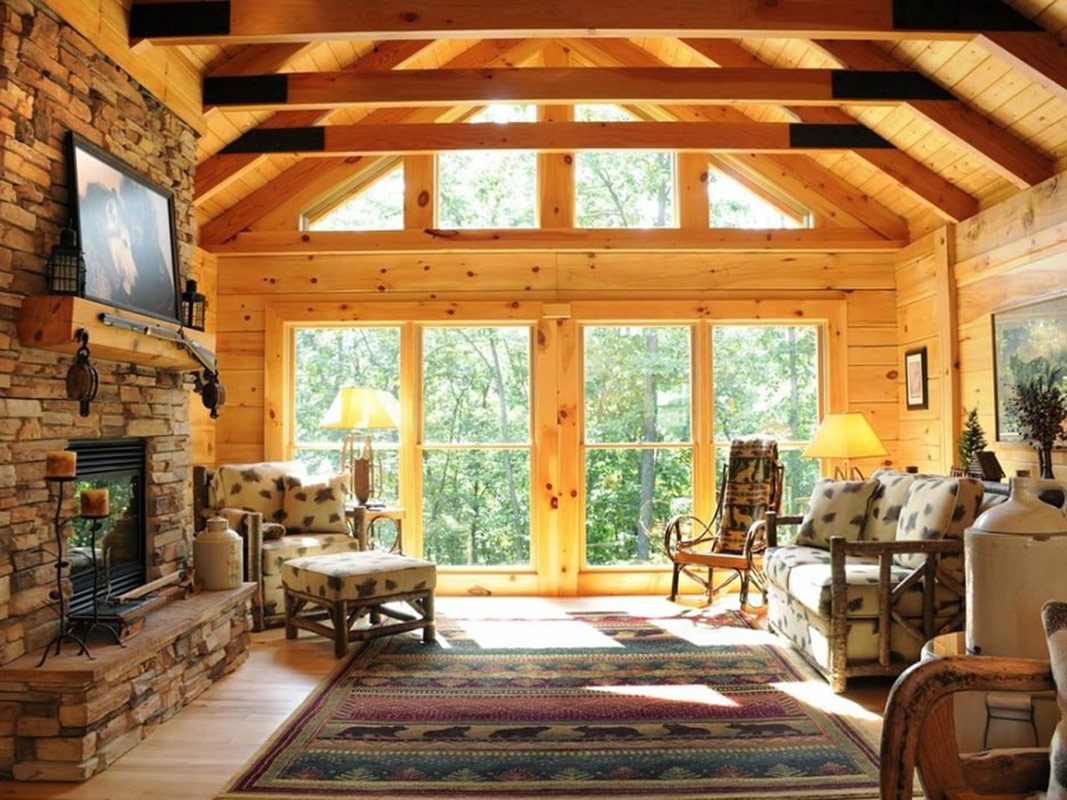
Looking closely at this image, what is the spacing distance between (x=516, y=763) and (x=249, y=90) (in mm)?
3526

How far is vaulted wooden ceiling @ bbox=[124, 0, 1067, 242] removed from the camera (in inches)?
142

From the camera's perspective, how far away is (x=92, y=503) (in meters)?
3.06

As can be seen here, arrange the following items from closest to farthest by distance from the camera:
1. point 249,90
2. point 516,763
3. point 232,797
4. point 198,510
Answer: point 232,797, point 516,763, point 249,90, point 198,510

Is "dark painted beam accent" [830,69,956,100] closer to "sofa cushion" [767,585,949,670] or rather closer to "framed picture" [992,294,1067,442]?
"framed picture" [992,294,1067,442]

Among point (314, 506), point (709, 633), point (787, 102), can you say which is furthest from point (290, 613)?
point (787, 102)

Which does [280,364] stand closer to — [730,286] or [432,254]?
[432,254]

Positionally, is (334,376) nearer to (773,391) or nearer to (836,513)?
(773,391)

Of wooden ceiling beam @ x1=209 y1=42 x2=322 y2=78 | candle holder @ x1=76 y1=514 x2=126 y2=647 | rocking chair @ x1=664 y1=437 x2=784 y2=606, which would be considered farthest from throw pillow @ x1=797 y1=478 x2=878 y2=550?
wooden ceiling beam @ x1=209 y1=42 x2=322 y2=78

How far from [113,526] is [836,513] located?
3569 millimetres

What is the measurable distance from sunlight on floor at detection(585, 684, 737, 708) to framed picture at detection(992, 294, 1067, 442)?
218cm

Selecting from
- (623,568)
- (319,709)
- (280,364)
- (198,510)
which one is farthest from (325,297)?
(319,709)

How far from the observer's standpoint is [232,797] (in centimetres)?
264

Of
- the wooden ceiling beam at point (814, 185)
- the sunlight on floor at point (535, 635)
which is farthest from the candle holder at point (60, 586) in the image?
the wooden ceiling beam at point (814, 185)

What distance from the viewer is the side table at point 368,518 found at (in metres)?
5.31
